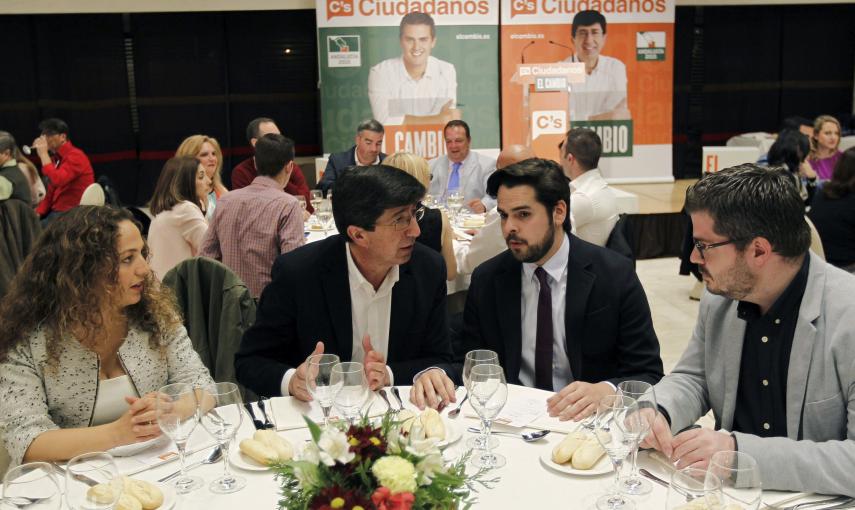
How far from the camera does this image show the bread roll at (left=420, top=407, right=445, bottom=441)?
6.33 feet

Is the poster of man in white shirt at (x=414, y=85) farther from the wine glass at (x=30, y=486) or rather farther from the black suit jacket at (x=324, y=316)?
the wine glass at (x=30, y=486)

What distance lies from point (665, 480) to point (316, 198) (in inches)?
171

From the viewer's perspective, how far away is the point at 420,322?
9.21ft

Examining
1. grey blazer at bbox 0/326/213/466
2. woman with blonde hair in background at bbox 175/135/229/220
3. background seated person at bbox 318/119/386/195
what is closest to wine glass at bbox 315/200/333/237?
woman with blonde hair in background at bbox 175/135/229/220

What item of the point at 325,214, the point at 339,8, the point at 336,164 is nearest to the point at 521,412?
the point at 325,214

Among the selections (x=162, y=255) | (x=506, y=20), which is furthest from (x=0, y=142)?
(x=506, y=20)

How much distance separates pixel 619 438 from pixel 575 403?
1.43 ft

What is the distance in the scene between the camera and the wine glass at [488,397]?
1.86 meters

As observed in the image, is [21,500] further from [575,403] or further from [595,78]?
[595,78]

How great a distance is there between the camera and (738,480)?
1443 millimetres

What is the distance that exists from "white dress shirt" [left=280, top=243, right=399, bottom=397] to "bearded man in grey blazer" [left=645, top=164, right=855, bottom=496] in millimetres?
1021

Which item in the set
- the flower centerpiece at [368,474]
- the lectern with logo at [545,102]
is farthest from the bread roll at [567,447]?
the lectern with logo at [545,102]

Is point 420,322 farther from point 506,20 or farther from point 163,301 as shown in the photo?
point 506,20

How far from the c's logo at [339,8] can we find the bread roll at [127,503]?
779 cm
